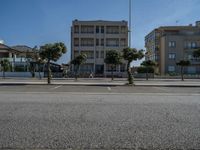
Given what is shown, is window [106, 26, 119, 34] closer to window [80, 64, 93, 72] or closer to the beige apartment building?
the beige apartment building

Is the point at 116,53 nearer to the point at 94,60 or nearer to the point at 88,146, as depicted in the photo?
the point at 94,60

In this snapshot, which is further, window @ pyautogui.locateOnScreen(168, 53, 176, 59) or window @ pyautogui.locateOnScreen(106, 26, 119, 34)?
window @ pyautogui.locateOnScreen(168, 53, 176, 59)

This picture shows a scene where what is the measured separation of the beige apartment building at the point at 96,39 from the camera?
7481cm

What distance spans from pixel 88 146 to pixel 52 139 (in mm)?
914

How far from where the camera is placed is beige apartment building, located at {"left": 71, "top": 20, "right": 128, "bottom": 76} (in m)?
74.8

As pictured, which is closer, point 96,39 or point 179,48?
point 179,48

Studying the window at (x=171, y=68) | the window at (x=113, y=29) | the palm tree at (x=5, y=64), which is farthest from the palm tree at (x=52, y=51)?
the window at (x=171, y=68)

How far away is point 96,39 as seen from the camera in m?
A: 75.6

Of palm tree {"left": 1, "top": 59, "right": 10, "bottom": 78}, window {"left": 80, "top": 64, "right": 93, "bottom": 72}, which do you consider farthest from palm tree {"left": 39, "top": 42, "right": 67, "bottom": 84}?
window {"left": 80, "top": 64, "right": 93, "bottom": 72}

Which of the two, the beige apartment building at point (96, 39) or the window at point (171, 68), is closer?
the beige apartment building at point (96, 39)

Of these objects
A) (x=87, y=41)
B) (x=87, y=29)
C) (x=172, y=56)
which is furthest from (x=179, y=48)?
(x=87, y=29)

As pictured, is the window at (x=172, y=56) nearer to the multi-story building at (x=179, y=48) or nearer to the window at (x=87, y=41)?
the multi-story building at (x=179, y=48)

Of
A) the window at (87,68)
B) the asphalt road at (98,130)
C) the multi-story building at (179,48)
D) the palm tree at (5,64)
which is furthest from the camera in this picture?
the window at (87,68)

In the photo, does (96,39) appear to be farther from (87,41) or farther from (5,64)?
(5,64)
